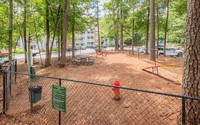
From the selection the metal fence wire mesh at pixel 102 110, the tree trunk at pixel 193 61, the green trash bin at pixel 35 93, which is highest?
the tree trunk at pixel 193 61

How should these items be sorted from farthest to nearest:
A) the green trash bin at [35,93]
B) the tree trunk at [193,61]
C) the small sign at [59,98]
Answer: the green trash bin at [35,93]
the small sign at [59,98]
the tree trunk at [193,61]

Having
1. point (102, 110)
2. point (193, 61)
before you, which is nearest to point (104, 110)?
point (102, 110)

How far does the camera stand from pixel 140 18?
20203mm

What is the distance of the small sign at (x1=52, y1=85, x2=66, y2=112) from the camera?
140 inches

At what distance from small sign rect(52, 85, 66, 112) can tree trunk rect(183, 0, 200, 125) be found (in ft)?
8.35

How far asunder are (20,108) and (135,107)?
376 cm

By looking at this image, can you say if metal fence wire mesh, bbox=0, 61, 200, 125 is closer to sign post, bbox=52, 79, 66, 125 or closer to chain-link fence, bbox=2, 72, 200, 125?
chain-link fence, bbox=2, 72, 200, 125

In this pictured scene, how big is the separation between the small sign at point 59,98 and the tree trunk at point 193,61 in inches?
100

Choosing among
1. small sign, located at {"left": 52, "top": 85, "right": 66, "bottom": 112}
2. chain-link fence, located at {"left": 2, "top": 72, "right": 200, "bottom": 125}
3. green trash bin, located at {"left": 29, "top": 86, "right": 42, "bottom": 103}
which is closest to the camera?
small sign, located at {"left": 52, "top": 85, "right": 66, "bottom": 112}

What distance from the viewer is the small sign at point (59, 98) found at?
356 centimetres

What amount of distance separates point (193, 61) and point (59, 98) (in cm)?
287

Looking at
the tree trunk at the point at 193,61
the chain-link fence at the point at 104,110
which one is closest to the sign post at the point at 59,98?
the chain-link fence at the point at 104,110

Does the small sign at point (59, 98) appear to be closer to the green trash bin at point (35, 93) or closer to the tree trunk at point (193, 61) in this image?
the green trash bin at point (35, 93)

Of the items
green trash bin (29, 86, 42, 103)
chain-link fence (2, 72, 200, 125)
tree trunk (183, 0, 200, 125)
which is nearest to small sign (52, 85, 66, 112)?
chain-link fence (2, 72, 200, 125)
